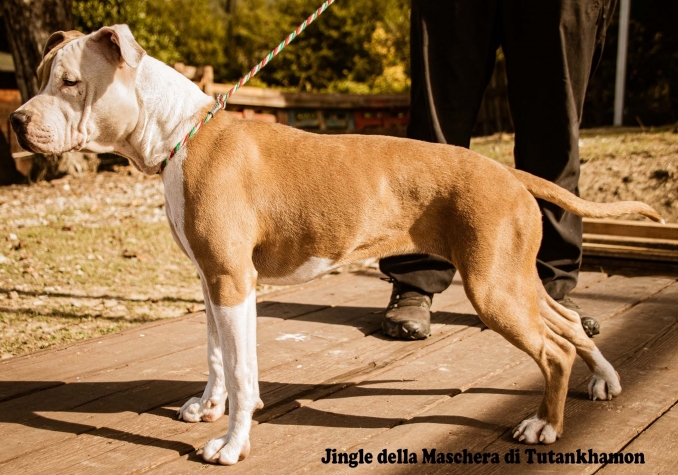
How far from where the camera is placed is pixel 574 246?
405cm

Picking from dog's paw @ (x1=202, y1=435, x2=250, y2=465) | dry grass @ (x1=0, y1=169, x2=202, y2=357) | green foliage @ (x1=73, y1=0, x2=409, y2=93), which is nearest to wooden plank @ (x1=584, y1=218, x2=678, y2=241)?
dry grass @ (x1=0, y1=169, x2=202, y2=357)

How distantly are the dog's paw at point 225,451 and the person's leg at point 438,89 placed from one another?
1.47m

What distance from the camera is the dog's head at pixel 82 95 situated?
2.58 meters

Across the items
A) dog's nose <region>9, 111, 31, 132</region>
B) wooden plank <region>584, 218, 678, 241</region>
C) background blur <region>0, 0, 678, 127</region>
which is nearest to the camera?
dog's nose <region>9, 111, 31, 132</region>

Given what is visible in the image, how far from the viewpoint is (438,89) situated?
403 centimetres

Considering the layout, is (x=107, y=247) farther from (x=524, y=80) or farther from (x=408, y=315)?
(x=524, y=80)

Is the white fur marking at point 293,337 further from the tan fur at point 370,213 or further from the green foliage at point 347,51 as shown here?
the green foliage at point 347,51

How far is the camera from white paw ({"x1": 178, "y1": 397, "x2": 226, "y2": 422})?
2.95 m

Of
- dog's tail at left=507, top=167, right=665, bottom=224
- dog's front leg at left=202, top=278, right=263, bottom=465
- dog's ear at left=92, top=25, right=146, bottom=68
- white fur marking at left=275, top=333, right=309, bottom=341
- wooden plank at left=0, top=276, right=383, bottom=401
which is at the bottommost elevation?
white fur marking at left=275, top=333, right=309, bottom=341

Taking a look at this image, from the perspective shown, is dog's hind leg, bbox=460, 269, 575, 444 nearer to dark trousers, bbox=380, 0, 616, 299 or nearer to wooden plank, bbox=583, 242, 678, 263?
dark trousers, bbox=380, 0, 616, 299

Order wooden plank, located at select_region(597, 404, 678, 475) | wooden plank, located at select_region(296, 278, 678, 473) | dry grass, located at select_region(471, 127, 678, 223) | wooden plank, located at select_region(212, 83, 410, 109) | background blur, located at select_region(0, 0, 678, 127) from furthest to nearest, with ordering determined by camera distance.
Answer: background blur, located at select_region(0, 0, 678, 127) → wooden plank, located at select_region(212, 83, 410, 109) → dry grass, located at select_region(471, 127, 678, 223) → wooden plank, located at select_region(296, 278, 678, 473) → wooden plank, located at select_region(597, 404, 678, 475)

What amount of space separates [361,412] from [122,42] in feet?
5.90

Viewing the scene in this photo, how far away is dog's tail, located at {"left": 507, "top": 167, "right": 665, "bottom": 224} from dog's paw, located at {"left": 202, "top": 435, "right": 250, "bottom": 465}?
5.09 feet

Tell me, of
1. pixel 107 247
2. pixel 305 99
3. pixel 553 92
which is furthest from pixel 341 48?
pixel 553 92
